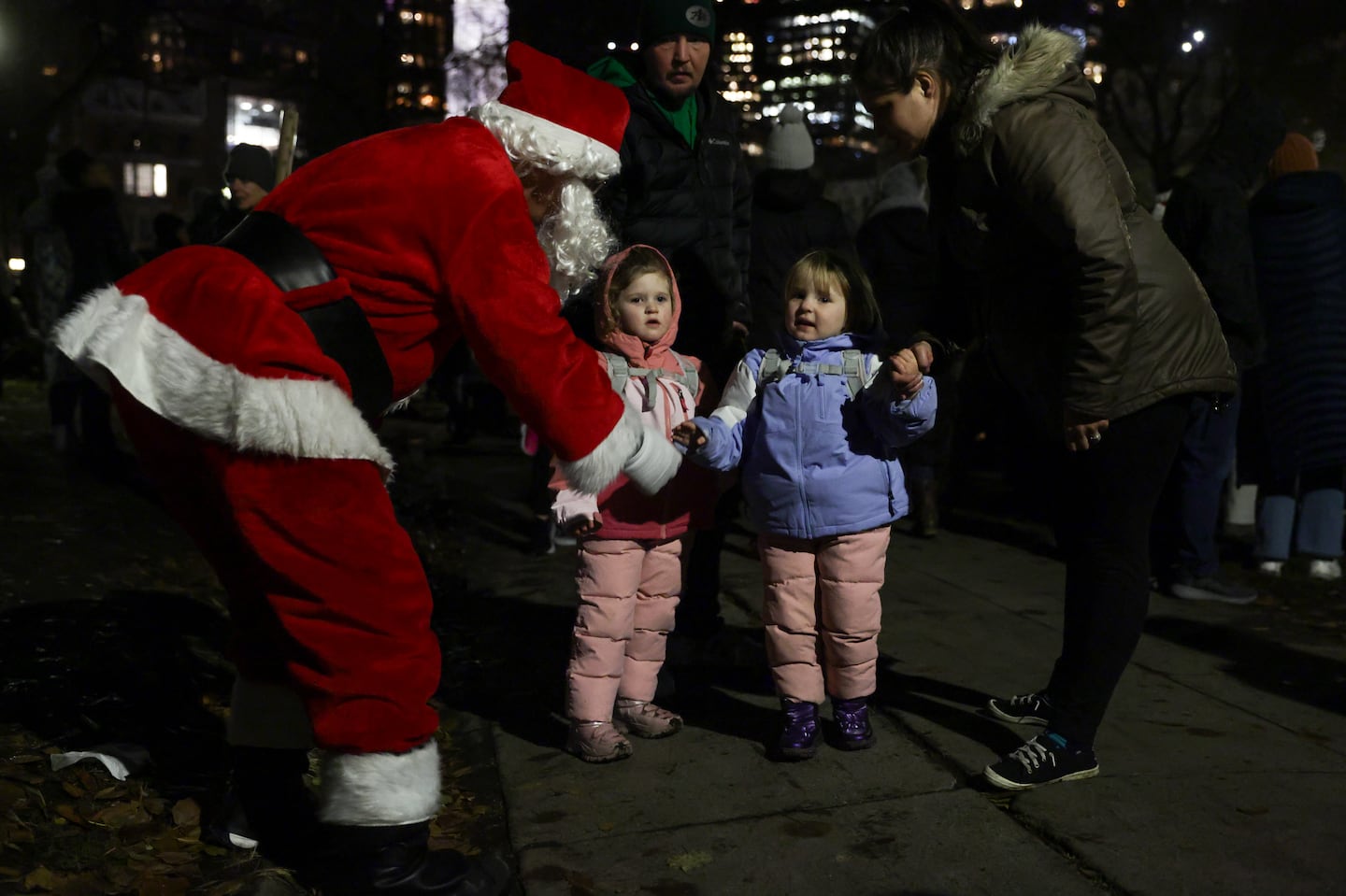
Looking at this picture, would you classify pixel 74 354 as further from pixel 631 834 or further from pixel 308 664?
pixel 631 834

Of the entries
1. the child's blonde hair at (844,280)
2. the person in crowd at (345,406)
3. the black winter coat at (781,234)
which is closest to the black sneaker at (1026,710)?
the child's blonde hair at (844,280)

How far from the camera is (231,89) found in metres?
91.4

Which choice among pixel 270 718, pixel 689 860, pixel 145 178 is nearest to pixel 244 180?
pixel 270 718

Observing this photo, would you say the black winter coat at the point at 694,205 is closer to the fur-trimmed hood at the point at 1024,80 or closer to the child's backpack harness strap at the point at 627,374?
the child's backpack harness strap at the point at 627,374

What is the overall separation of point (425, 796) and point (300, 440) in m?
0.85

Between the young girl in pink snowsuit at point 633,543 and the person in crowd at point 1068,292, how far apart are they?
0.95m

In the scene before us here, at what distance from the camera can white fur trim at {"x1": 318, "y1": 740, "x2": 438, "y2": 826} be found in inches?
107

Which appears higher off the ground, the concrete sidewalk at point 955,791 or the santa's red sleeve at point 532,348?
the santa's red sleeve at point 532,348

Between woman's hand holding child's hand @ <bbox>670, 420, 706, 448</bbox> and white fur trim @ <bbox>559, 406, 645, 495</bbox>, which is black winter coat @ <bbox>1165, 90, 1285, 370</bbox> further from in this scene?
white fur trim @ <bbox>559, 406, 645, 495</bbox>

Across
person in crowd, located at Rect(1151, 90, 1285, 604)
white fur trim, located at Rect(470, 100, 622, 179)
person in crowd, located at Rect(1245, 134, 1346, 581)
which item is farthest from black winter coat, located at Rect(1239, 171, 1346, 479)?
white fur trim, located at Rect(470, 100, 622, 179)

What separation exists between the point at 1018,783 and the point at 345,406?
207 centimetres

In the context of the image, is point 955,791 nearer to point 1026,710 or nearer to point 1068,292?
point 1026,710

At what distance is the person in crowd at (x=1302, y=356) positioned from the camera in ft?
21.1

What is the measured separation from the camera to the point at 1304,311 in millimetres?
6508
